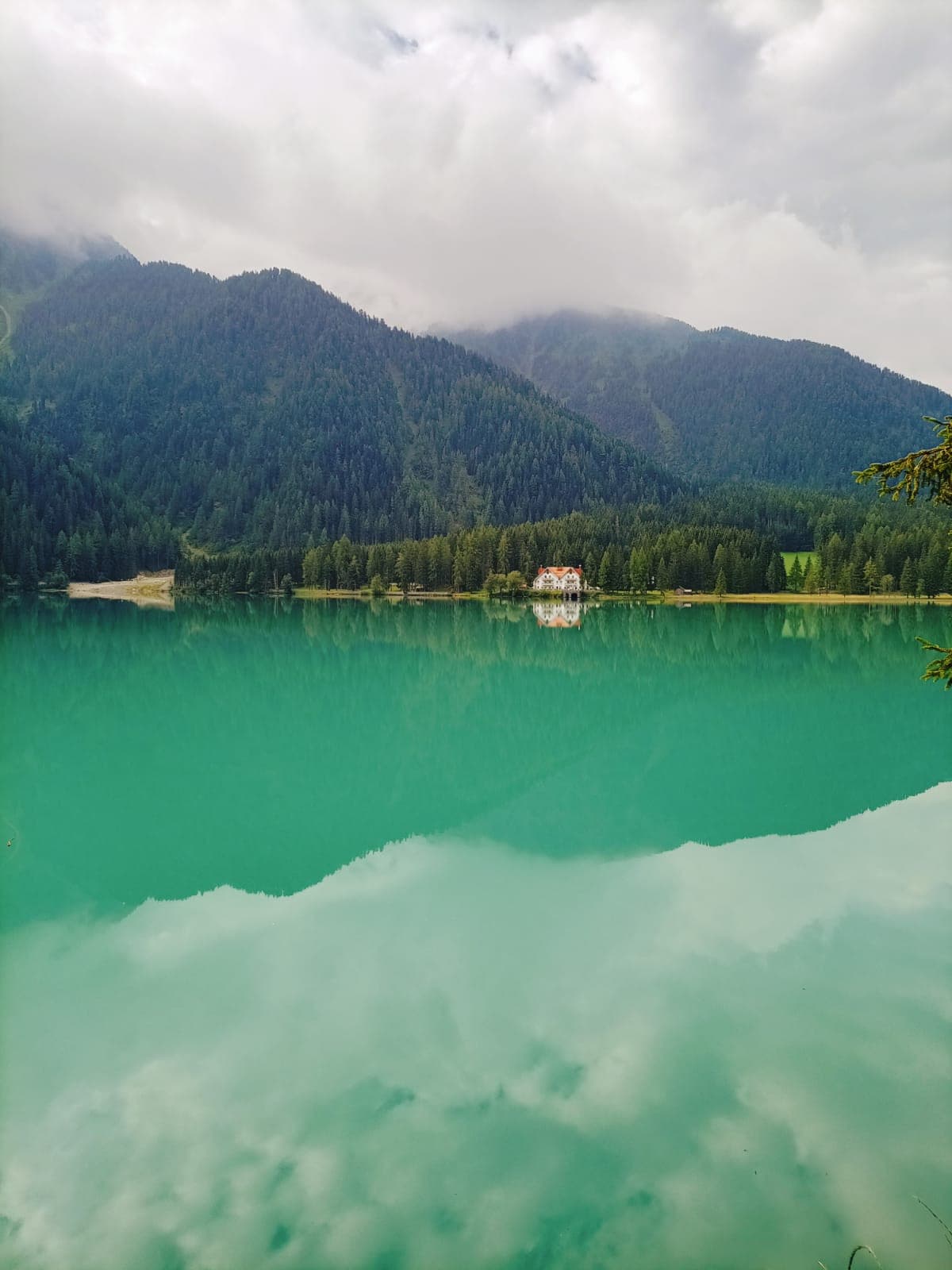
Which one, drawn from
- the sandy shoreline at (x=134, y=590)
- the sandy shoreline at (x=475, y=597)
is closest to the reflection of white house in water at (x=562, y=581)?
the sandy shoreline at (x=475, y=597)

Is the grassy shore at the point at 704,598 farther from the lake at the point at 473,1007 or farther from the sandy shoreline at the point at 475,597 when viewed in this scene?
the lake at the point at 473,1007

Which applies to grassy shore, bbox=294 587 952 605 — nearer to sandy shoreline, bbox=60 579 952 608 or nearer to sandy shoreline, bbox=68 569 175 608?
sandy shoreline, bbox=60 579 952 608

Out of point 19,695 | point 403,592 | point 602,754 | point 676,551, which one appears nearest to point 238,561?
point 403,592

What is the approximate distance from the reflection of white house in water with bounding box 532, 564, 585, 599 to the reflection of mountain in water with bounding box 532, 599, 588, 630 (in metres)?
3.04

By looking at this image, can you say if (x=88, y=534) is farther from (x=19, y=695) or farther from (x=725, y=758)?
(x=725, y=758)

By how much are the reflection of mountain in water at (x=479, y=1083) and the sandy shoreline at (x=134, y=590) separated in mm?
124791

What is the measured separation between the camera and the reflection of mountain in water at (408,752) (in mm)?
16844

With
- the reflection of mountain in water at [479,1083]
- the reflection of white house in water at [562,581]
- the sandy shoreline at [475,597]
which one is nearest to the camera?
the reflection of mountain in water at [479,1083]

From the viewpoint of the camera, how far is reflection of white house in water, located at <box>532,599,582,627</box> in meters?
86.9

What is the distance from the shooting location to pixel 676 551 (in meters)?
125

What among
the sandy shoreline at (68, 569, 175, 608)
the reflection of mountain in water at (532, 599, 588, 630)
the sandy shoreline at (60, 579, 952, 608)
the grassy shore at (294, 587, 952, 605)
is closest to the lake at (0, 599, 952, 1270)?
the reflection of mountain in water at (532, 599, 588, 630)

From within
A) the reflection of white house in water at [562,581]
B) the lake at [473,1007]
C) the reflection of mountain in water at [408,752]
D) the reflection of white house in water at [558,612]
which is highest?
the reflection of white house in water at [562,581]

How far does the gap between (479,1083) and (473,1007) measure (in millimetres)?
1557

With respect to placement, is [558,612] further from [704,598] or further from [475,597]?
[475,597]
